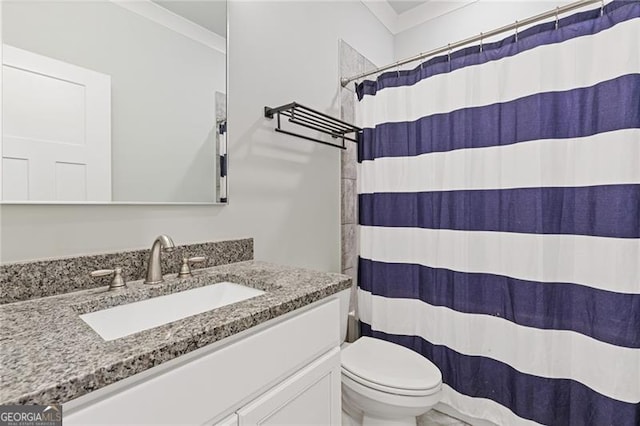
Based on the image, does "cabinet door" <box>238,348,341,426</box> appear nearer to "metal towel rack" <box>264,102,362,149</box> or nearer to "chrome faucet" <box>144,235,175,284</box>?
"chrome faucet" <box>144,235,175,284</box>

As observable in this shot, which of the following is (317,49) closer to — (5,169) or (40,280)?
(5,169)

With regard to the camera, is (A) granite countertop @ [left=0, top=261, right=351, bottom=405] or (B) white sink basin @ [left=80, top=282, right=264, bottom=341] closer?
(A) granite countertop @ [left=0, top=261, right=351, bottom=405]

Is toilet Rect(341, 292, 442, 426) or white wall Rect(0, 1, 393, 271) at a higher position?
white wall Rect(0, 1, 393, 271)

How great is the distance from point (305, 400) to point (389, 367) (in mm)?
576

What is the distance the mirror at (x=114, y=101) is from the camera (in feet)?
2.62

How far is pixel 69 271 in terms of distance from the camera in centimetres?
86

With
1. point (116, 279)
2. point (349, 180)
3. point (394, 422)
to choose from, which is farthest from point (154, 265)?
point (349, 180)

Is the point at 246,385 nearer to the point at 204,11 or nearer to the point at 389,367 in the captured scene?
the point at 389,367

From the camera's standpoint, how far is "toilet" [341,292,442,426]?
1175 mm

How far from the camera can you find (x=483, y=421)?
1.51 m

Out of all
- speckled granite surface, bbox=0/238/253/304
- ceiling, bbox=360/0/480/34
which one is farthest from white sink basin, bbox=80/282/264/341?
ceiling, bbox=360/0/480/34

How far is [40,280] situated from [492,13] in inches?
104

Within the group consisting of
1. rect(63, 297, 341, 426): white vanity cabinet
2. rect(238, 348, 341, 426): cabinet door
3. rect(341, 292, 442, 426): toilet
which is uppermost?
rect(63, 297, 341, 426): white vanity cabinet

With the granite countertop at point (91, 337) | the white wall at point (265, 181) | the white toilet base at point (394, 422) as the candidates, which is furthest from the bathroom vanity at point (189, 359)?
the white toilet base at point (394, 422)
